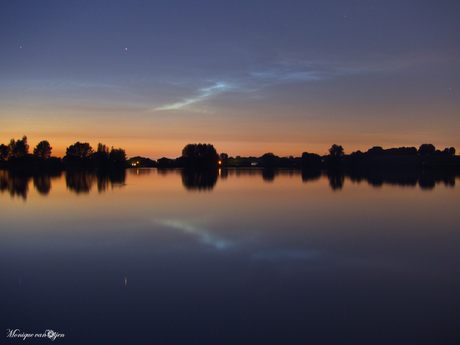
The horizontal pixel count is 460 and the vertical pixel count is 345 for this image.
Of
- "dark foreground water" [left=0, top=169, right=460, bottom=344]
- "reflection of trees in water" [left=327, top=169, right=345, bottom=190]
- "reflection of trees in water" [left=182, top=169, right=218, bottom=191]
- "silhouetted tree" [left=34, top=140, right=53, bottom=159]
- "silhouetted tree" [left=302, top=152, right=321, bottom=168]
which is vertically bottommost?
"dark foreground water" [left=0, top=169, right=460, bottom=344]

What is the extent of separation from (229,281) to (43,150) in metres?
97.8

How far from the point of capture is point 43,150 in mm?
88938

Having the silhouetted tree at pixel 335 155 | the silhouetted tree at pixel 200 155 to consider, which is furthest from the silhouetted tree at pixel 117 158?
the silhouetted tree at pixel 335 155

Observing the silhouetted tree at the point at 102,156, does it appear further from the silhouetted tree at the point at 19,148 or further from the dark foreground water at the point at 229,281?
the dark foreground water at the point at 229,281

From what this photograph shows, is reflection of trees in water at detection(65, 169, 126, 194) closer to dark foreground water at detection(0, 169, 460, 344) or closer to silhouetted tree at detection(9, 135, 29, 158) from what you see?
dark foreground water at detection(0, 169, 460, 344)

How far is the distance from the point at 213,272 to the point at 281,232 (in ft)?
12.7

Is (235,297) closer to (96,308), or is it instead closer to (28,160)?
(96,308)

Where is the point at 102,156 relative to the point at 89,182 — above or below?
above

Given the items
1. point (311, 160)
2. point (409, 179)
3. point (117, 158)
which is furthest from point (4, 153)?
point (409, 179)

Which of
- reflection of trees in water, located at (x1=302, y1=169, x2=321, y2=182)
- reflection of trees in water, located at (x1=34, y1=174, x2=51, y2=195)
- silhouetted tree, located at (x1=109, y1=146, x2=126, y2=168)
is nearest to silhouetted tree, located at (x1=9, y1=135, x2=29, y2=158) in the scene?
silhouetted tree, located at (x1=109, y1=146, x2=126, y2=168)

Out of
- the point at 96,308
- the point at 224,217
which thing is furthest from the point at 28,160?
the point at 96,308

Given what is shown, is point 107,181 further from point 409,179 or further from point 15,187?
point 409,179

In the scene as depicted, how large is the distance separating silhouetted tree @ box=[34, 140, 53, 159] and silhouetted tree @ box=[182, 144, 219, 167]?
3686cm

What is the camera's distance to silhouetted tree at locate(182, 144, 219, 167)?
91188mm
